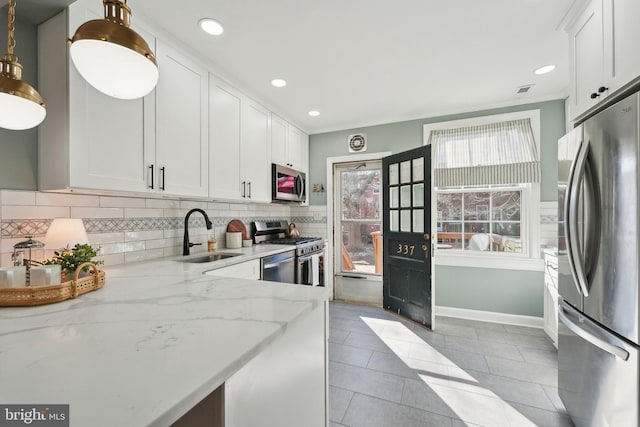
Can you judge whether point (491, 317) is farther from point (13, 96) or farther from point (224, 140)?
point (13, 96)

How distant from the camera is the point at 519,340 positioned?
261cm

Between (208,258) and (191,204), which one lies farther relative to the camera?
(191,204)

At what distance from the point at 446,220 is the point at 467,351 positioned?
5.06 feet

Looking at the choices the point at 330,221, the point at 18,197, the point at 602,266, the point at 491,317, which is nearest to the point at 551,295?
the point at 491,317

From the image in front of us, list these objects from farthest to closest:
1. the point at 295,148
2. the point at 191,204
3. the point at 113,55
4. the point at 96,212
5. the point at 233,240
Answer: the point at 295,148 → the point at 233,240 → the point at 191,204 → the point at 96,212 → the point at 113,55

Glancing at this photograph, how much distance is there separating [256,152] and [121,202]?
4.36ft

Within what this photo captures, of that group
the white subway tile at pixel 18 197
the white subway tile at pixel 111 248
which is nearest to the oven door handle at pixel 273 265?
the white subway tile at pixel 111 248

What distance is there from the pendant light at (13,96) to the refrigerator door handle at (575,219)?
248cm

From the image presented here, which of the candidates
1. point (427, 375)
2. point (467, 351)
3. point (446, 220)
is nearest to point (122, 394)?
point (427, 375)

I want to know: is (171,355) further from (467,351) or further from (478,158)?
(478,158)

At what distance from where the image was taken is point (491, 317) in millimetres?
3090

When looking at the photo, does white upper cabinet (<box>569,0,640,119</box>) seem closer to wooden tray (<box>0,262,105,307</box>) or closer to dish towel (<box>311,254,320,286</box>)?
wooden tray (<box>0,262,105,307</box>)

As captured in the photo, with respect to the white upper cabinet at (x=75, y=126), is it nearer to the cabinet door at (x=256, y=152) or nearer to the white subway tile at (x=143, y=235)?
the white subway tile at (x=143, y=235)
